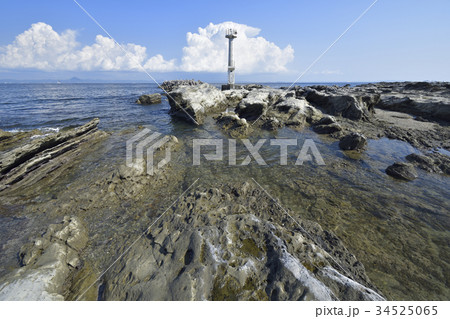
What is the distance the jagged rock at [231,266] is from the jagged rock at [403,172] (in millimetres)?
6451

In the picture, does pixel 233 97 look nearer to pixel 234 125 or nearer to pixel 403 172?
pixel 234 125

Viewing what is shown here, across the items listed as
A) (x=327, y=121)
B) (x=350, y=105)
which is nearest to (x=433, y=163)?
(x=327, y=121)

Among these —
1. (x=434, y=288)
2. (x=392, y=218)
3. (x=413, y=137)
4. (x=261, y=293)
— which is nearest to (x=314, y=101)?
(x=413, y=137)

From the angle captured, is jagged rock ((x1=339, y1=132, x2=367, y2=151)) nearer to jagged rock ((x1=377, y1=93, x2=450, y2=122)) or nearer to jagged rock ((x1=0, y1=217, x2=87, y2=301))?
jagged rock ((x1=0, y1=217, x2=87, y2=301))

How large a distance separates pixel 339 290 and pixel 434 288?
2900 millimetres

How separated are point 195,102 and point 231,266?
1893 cm

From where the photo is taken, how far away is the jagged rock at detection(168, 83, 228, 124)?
63.0 ft

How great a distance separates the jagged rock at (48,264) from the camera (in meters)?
3.29

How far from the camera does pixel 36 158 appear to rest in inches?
328

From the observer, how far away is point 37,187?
7.50m

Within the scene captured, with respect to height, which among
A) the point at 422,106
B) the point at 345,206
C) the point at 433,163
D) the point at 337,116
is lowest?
the point at 345,206

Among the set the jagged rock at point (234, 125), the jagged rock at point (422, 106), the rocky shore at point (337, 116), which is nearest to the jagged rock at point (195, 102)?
the rocky shore at point (337, 116)

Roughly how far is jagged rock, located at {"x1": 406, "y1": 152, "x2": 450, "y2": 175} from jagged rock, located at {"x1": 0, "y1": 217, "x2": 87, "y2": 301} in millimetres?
14607

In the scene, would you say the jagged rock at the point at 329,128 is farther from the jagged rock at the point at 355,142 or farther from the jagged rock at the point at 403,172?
the jagged rock at the point at 403,172
